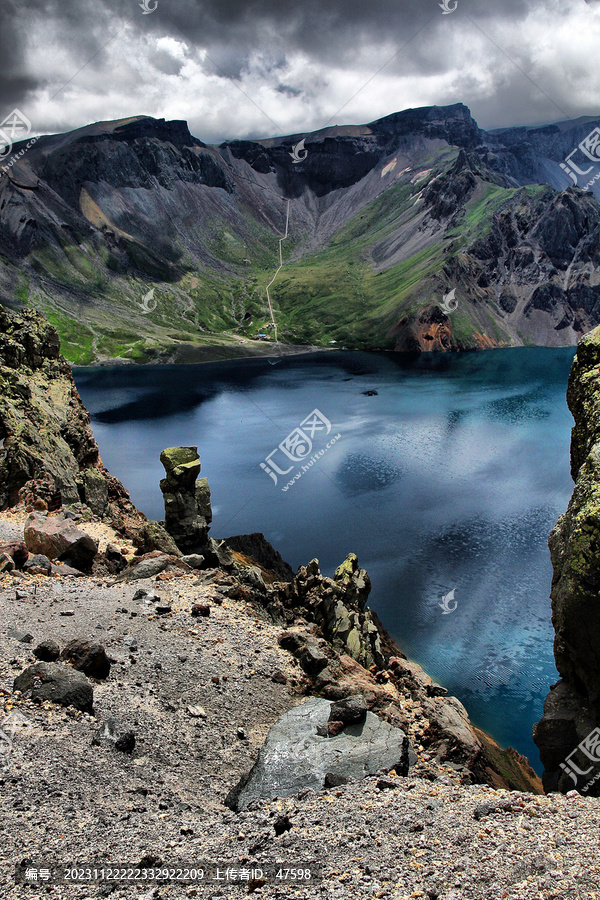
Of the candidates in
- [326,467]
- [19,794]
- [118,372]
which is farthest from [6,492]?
[118,372]

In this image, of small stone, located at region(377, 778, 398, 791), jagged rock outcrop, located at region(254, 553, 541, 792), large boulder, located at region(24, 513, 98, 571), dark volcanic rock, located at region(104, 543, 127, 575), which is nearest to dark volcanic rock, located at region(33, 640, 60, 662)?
jagged rock outcrop, located at region(254, 553, 541, 792)

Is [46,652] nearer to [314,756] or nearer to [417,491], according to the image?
[314,756]

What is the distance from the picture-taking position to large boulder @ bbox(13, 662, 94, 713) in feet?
45.3

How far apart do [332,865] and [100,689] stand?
789 centimetres

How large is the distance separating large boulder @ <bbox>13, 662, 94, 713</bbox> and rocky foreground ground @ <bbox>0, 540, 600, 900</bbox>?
0.22 meters

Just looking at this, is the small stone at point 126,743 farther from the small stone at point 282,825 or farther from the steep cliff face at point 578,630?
the steep cliff face at point 578,630

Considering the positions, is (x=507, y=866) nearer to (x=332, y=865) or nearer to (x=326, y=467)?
(x=332, y=865)

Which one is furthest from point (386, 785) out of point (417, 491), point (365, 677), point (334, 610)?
point (417, 491)

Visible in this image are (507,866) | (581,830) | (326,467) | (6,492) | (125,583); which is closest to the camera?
(507,866)

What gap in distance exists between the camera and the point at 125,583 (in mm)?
23062

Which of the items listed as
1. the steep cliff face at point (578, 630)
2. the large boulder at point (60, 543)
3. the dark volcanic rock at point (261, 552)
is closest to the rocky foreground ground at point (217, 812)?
the steep cliff face at point (578, 630)

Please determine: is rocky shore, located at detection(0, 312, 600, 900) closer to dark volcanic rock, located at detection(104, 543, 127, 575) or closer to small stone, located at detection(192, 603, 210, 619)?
small stone, located at detection(192, 603, 210, 619)

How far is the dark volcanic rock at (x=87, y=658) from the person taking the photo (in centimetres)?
1552

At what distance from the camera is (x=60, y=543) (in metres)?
25.0
